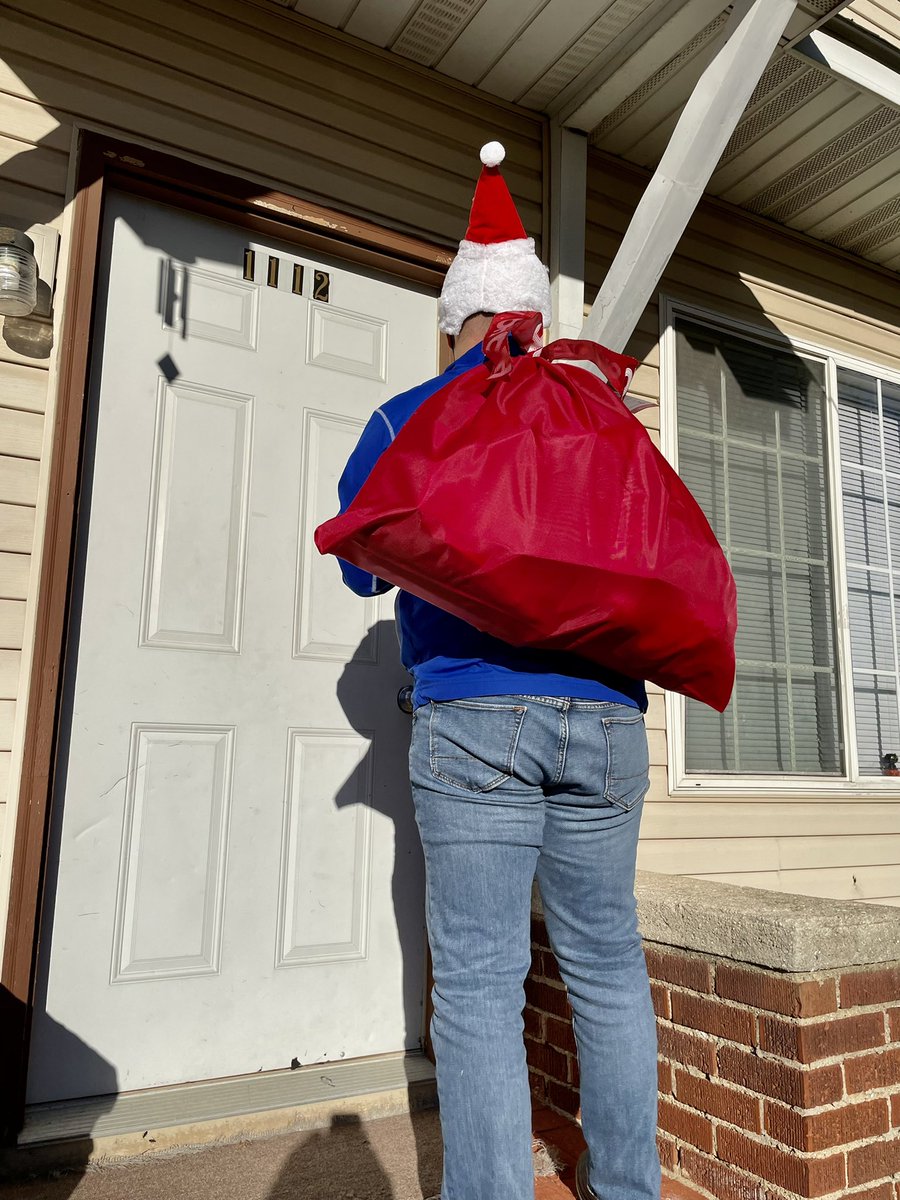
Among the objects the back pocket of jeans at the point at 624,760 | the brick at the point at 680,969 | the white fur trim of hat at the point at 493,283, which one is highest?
the white fur trim of hat at the point at 493,283

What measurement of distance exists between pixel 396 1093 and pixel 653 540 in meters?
1.72

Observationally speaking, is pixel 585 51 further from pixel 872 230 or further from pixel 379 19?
pixel 872 230

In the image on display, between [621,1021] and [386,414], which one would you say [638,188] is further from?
[621,1021]

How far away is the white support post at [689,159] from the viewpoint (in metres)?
2.29

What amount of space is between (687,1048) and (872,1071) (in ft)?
1.18

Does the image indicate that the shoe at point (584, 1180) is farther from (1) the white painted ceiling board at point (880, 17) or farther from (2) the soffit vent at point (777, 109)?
(1) the white painted ceiling board at point (880, 17)

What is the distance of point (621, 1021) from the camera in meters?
1.38

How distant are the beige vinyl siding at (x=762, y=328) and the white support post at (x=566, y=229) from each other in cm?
20

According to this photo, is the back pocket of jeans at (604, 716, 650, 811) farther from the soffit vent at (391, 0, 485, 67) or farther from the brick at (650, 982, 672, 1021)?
the soffit vent at (391, 0, 485, 67)

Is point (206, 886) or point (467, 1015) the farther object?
point (206, 886)

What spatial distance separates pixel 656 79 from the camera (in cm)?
282

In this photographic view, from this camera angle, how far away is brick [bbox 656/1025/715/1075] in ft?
6.18

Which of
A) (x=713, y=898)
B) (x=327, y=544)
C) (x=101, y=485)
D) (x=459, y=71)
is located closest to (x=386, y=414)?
(x=327, y=544)

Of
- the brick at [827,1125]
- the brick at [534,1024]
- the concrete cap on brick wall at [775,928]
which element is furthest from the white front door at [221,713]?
the brick at [827,1125]
